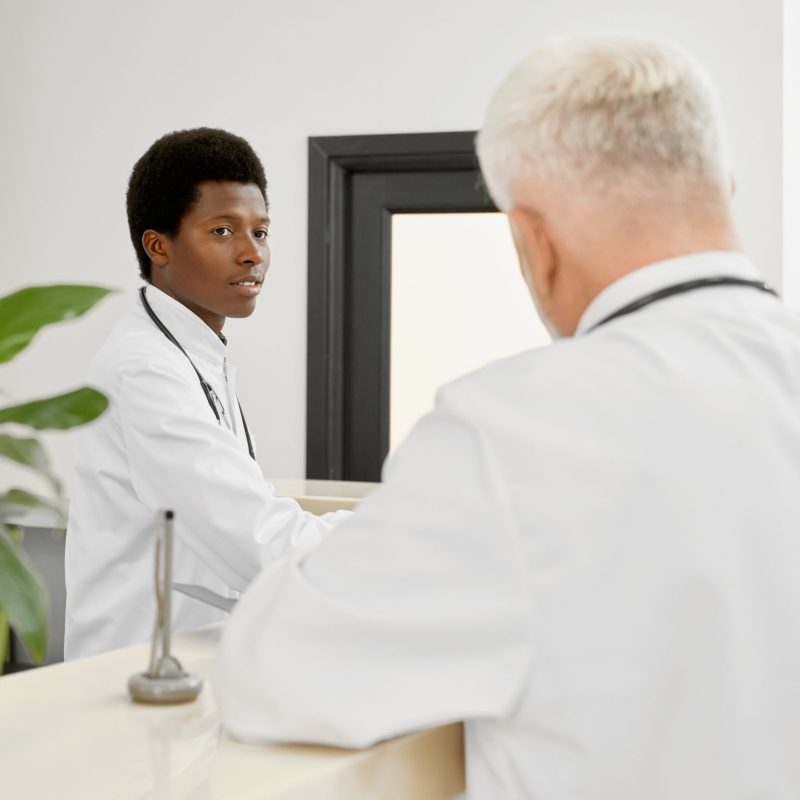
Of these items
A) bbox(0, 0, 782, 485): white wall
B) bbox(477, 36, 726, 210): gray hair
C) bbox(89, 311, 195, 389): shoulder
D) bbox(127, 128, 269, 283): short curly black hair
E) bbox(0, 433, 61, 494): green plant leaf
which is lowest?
bbox(0, 433, 61, 494): green plant leaf

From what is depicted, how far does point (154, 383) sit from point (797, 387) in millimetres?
1080

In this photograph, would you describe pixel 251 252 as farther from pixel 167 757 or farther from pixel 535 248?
pixel 167 757

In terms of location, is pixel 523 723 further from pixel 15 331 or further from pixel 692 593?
pixel 15 331

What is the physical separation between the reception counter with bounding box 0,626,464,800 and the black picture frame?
2.54 metres

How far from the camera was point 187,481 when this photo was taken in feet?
5.59

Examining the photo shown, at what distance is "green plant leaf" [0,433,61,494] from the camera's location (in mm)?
780

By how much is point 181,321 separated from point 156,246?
0.63 feet

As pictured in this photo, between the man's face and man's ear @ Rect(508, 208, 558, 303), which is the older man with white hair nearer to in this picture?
man's ear @ Rect(508, 208, 558, 303)

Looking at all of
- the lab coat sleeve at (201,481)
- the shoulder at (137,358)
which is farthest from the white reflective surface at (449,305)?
the lab coat sleeve at (201,481)

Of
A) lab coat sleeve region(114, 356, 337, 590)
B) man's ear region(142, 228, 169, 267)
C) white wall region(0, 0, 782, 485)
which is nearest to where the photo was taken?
lab coat sleeve region(114, 356, 337, 590)

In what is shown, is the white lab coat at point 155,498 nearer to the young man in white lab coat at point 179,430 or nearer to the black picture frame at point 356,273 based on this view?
the young man in white lab coat at point 179,430

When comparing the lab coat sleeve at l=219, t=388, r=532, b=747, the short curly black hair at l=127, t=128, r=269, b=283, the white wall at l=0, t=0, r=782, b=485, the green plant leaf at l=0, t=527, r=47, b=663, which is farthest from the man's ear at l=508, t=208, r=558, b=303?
the white wall at l=0, t=0, r=782, b=485

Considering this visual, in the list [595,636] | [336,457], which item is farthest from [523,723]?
[336,457]

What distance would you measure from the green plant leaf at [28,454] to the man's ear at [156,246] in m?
1.39
